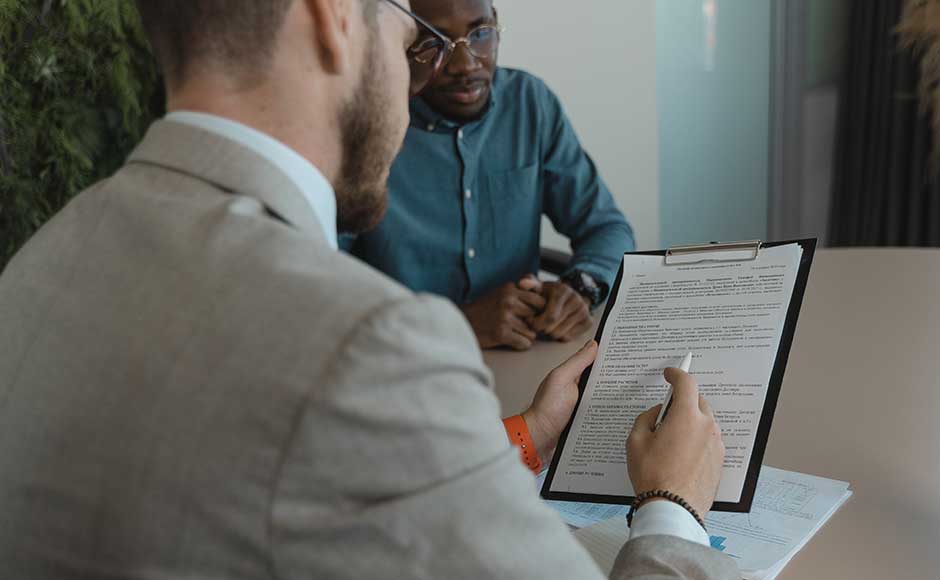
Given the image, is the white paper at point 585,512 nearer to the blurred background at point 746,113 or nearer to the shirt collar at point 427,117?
the shirt collar at point 427,117

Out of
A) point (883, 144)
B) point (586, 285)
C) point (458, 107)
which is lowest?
point (883, 144)

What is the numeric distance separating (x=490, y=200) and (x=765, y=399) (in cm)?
119

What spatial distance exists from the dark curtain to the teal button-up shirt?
1952 mm

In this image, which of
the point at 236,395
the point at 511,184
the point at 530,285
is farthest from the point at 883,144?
the point at 236,395

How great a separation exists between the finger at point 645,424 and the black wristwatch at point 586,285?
2.60 feet

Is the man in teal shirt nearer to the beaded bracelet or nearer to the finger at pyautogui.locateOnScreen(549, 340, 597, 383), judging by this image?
the finger at pyautogui.locateOnScreen(549, 340, 597, 383)

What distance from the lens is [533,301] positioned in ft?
5.58

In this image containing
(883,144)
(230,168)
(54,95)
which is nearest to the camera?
(230,168)

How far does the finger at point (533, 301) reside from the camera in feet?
5.57

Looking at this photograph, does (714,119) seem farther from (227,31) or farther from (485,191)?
(227,31)

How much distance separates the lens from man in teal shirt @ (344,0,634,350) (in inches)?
74.3

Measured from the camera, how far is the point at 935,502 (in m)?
1.04

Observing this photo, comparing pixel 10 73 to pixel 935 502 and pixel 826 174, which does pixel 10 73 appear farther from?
pixel 826 174

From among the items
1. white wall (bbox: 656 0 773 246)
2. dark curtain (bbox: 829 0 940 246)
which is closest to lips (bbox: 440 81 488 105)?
white wall (bbox: 656 0 773 246)
